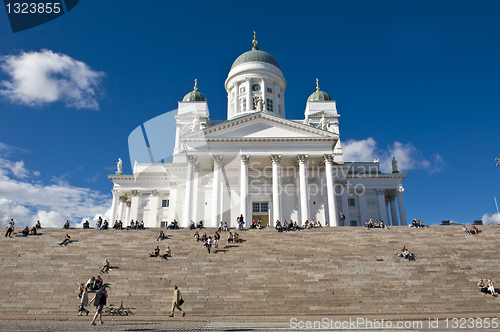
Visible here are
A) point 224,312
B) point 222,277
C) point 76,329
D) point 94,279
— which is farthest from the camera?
point 222,277

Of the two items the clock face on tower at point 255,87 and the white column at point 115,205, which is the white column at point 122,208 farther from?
the clock face on tower at point 255,87

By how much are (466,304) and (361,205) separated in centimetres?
2808

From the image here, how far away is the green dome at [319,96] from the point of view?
180 ft

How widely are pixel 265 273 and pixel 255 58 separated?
127 ft

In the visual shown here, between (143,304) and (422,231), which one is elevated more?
(422,231)

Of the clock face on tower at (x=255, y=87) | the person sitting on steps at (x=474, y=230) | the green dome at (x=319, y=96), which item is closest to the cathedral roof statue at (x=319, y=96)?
the green dome at (x=319, y=96)

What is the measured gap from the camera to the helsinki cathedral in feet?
107

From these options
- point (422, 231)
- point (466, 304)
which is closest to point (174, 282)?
point (466, 304)

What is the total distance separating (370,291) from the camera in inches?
687

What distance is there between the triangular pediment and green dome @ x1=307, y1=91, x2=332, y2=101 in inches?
909

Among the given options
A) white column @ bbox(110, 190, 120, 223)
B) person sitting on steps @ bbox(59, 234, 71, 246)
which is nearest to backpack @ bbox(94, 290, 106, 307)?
person sitting on steps @ bbox(59, 234, 71, 246)

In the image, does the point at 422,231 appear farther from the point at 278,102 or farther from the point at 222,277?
the point at 278,102

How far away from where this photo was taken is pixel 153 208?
43719mm

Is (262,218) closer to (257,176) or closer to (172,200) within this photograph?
(257,176)
